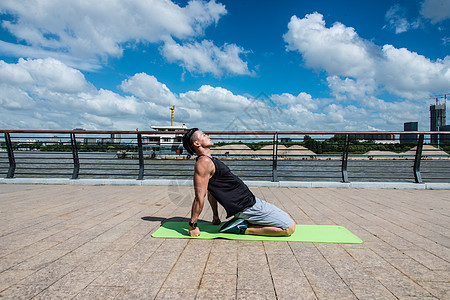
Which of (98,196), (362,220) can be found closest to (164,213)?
(98,196)

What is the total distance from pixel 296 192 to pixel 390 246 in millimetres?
3494

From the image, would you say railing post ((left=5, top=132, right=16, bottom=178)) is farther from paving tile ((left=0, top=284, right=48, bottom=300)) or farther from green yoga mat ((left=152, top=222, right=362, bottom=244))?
paving tile ((left=0, top=284, right=48, bottom=300))

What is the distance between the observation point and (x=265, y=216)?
285cm

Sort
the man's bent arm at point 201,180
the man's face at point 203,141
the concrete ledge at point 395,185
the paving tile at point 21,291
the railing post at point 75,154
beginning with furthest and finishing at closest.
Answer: the railing post at point 75,154
the concrete ledge at point 395,185
the man's face at point 203,141
the man's bent arm at point 201,180
the paving tile at point 21,291

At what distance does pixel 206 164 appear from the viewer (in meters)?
2.79

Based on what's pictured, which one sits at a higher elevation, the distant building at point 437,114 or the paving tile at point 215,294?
the distant building at point 437,114

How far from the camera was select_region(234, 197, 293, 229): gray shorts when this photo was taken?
285 centimetres

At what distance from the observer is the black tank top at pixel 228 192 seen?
A: 9.34 ft

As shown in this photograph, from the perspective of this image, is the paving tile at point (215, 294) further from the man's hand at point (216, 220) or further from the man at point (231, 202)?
the man's hand at point (216, 220)

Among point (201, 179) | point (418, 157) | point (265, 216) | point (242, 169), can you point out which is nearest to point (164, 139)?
point (242, 169)

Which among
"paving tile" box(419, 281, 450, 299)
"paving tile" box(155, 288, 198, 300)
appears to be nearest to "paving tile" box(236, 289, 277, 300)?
"paving tile" box(155, 288, 198, 300)

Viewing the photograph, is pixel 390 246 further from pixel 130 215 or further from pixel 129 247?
pixel 130 215

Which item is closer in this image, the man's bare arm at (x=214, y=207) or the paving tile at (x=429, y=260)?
Answer: the paving tile at (x=429, y=260)

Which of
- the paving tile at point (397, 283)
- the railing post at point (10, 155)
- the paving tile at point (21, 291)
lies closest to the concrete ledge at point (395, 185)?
the paving tile at point (397, 283)
